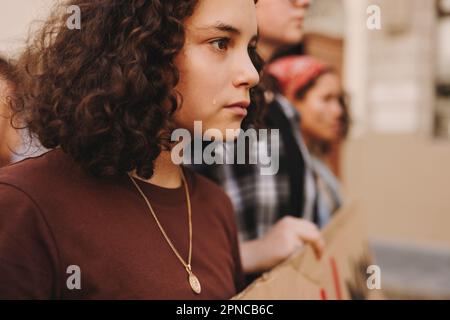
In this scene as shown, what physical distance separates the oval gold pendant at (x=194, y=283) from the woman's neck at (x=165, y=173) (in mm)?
192

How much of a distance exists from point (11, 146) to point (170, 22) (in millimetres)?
376

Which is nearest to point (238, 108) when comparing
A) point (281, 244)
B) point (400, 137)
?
point (281, 244)

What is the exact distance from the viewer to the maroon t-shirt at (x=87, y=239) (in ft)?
2.64

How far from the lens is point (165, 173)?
109 centimetres

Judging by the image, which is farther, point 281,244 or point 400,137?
point 400,137

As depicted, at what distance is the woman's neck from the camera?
1.07 m

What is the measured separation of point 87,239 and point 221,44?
1.32 ft

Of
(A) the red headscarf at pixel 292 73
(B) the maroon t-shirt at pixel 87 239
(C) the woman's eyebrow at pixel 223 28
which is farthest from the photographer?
(A) the red headscarf at pixel 292 73

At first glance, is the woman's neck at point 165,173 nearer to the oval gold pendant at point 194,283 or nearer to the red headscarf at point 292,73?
the oval gold pendant at point 194,283

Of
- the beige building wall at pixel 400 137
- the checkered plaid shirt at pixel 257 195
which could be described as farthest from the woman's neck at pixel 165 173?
the beige building wall at pixel 400 137

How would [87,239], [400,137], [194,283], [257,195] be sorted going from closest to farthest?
[87,239] < [194,283] < [257,195] < [400,137]

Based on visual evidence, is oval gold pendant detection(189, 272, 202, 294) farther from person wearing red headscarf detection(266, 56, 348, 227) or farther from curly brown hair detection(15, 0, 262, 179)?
person wearing red headscarf detection(266, 56, 348, 227)

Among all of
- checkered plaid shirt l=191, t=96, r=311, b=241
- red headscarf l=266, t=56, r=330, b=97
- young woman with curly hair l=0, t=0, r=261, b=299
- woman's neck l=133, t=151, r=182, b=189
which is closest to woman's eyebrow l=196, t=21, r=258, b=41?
young woman with curly hair l=0, t=0, r=261, b=299

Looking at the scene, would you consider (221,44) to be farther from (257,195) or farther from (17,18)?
(257,195)
